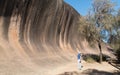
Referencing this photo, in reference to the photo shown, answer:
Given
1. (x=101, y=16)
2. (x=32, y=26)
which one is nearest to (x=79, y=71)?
(x=32, y=26)

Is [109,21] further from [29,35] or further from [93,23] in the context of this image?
[29,35]

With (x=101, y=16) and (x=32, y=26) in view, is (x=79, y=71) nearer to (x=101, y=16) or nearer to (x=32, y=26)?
(x=32, y=26)

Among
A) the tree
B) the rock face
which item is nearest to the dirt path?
the rock face

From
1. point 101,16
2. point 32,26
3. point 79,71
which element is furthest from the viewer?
point 101,16

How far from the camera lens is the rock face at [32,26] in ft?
69.5

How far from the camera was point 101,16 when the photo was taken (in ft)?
96.7

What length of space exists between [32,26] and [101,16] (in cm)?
815

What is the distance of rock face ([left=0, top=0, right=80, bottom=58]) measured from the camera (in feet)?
69.5

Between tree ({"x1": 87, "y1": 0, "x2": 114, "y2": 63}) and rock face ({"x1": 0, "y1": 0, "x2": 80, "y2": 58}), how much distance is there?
4.08 m

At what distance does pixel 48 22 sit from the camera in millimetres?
29422

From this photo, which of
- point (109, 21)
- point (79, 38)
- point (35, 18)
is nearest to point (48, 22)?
point (35, 18)

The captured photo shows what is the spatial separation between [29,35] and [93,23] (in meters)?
7.78

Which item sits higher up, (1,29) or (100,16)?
(100,16)

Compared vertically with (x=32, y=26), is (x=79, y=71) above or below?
below
